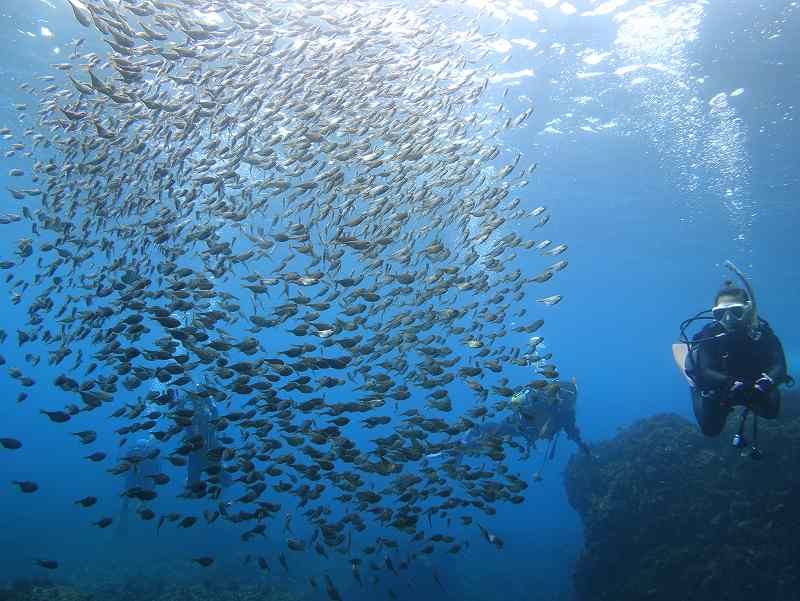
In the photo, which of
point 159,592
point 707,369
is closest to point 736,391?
point 707,369

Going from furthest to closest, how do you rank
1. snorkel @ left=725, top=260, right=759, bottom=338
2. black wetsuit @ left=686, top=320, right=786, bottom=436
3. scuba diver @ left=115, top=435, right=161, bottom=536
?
black wetsuit @ left=686, top=320, right=786, bottom=436, snorkel @ left=725, top=260, right=759, bottom=338, scuba diver @ left=115, top=435, right=161, bottom=536

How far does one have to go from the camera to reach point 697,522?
→ 1037 cm

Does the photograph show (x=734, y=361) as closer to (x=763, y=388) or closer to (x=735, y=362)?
(x=735, y=362)

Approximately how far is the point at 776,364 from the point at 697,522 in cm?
588

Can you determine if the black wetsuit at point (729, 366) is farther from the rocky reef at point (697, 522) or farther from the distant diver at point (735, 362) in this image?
the rocky reef at point (697, 522)

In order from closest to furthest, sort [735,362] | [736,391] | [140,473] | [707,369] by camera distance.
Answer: [736,391], [707,369], [735,362], [140,473]

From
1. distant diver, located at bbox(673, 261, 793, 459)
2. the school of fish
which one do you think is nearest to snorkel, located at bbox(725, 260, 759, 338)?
distant diver, located at bbox(673, 261, 793, 459)

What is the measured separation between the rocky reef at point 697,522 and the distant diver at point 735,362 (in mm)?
4253

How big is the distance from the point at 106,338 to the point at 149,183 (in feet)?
13.2

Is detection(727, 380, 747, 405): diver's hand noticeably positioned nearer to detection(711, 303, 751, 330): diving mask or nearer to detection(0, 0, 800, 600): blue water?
detection(711, 303, 751, 330): diving mask

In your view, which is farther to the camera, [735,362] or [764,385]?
[735,362]

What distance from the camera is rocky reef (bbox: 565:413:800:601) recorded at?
905 centimetres

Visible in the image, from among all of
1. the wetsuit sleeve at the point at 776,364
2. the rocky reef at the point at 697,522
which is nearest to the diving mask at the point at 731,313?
the wetsuit sleeve at the point at 776,364

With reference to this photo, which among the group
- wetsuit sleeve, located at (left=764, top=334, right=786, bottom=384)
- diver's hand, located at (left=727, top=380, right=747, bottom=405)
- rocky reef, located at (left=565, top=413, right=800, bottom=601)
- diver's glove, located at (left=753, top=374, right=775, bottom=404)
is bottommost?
rocky reef, located at (left=565, top=413, right=800, bottom=601)
